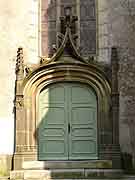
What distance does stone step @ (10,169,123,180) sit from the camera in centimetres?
829

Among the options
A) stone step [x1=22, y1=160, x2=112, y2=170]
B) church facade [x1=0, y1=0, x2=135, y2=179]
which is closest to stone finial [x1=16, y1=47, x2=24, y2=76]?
church facade [x1=0, y1=0, x2=135, y2=179]

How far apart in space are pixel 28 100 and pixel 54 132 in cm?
92

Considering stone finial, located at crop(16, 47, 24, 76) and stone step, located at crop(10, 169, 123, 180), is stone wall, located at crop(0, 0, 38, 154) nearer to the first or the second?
stone finial, located at crop(16, 47, 24, 76)

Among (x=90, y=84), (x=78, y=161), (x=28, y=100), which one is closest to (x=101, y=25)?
(x=90, y=84)

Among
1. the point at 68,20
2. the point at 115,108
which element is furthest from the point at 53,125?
the point at 68,20

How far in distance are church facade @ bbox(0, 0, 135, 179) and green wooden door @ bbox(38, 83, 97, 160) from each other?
0.07 feet

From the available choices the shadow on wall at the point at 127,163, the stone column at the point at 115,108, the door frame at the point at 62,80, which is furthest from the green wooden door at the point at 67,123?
the shadow on wall at the point at 127,163

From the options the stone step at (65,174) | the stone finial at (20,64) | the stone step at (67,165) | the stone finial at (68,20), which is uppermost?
the stone finial at (68,20)

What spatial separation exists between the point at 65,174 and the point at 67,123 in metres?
1.33

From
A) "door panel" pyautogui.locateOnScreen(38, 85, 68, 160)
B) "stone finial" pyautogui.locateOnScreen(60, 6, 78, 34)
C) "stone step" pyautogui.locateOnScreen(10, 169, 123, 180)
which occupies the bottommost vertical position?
"stone step" pyautogui.locateOnScreen(10, 169, 123, 180)

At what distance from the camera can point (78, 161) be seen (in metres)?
8.98

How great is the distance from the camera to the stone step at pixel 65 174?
326 inches

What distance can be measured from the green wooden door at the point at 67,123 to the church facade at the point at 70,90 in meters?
0.02

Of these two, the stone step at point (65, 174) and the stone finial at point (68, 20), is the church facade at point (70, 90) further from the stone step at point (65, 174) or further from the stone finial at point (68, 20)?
the stone step at point (65, 174)
